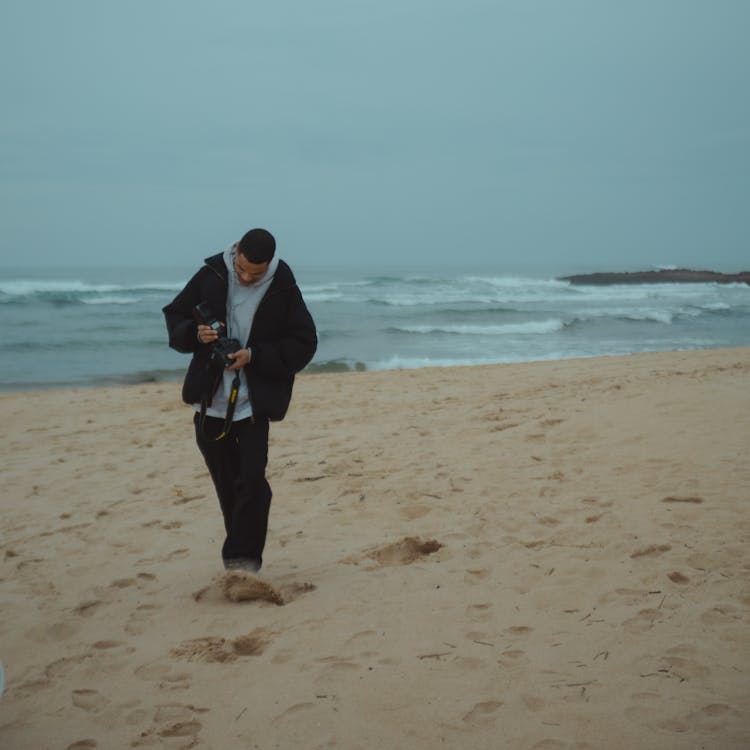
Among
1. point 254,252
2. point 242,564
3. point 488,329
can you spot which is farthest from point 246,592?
point 488,329

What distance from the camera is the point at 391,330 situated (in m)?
22.7

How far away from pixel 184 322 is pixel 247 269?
1.29 feet

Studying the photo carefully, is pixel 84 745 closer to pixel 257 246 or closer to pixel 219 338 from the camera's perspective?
pixel 219 338

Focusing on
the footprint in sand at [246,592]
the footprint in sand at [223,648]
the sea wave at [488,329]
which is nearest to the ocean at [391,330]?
the sea wave at [488,329]

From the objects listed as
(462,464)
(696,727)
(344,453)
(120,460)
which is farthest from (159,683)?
(120,460)

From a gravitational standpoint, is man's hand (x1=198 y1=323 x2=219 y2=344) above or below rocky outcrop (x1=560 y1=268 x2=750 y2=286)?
below

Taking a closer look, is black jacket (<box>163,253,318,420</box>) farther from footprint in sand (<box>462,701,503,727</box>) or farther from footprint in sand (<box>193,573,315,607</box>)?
footprint in sand (<box>462,701,503,727</box>)

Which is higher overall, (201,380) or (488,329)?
(201,380)

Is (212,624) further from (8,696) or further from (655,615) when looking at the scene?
(655,615)

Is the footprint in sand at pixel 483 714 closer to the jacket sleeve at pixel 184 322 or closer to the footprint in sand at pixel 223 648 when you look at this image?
the footprint in sand at pixel 223 648

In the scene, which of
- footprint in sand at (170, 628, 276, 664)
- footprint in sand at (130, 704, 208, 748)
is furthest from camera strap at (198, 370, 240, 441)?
footprint in sand at (130, 704, 208, 748)

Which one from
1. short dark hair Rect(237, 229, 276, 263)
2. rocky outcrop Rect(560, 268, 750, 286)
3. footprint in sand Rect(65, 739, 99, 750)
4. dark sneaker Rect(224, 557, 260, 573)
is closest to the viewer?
footprint in sand Rect(65, 739, 99, 750)

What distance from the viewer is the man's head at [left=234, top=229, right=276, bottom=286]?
10.9 feet

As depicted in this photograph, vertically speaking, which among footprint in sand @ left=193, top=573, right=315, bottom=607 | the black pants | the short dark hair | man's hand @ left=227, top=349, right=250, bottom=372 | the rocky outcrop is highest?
the rocky outcrop
